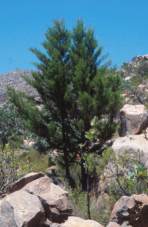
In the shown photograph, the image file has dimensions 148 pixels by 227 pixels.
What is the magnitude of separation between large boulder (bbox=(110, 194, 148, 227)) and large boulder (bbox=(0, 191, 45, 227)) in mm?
1176

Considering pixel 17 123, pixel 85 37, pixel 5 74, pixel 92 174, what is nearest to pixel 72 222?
pixel 92 174

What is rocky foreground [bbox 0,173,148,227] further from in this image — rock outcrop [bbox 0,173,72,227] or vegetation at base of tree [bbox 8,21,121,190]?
vegetation at base of tree [bbox 8,21,121,190]

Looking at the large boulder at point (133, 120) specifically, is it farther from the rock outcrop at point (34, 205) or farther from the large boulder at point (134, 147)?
the rock outcrop at point (34, 205)

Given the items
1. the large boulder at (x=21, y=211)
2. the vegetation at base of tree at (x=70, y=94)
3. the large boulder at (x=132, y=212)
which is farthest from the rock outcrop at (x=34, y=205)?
the vegetation at base of tree at (x=70, y=94)

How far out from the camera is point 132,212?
342 inches

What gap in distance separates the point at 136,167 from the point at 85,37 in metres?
9.45

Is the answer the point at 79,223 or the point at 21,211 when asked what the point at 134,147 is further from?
the point at 21,211

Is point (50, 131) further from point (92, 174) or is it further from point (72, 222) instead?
point (72, 222)

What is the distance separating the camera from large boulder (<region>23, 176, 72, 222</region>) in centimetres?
889

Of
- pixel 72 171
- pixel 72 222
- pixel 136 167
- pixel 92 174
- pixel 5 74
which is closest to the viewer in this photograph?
pixel 72 222

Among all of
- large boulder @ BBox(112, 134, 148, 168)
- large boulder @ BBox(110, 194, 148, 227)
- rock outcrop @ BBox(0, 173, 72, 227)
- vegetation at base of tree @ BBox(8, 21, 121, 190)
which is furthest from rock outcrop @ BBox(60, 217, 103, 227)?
vegetation at base of tree @ BBox(8, 21, 121, 190)

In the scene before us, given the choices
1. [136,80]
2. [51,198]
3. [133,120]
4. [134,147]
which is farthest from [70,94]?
[136,80]

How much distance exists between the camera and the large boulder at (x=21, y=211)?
7.67 metres

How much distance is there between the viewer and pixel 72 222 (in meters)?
8.65
